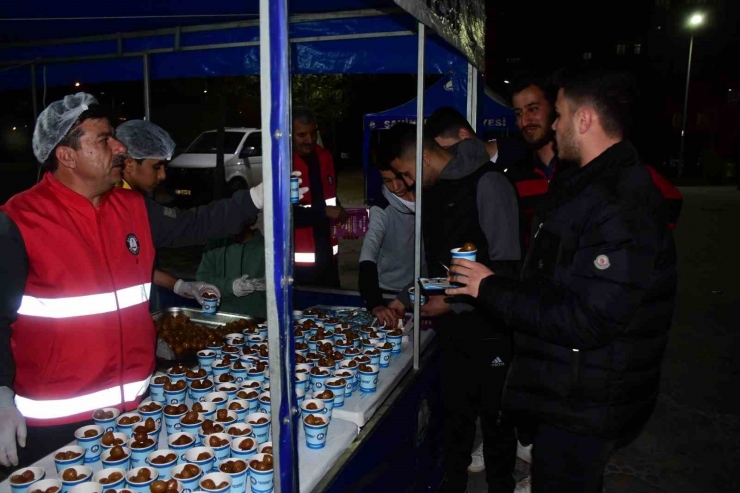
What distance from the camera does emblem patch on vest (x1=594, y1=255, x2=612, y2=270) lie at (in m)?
1.83

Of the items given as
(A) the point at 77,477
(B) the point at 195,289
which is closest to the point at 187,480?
(A) the point at 77,477

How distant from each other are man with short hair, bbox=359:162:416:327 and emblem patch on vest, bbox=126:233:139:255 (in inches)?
59.8

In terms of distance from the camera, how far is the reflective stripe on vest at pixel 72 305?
2.17 metres

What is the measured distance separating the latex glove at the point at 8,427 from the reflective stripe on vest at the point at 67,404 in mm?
244

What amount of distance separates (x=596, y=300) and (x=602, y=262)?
0.43 ft

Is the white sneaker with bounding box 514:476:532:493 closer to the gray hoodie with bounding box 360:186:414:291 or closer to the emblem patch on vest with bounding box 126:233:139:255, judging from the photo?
the gray hoodie with bounding box 360:186:414:291

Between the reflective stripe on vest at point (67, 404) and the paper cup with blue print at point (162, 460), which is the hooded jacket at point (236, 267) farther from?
the paper cup with blue print at point (162, 460)

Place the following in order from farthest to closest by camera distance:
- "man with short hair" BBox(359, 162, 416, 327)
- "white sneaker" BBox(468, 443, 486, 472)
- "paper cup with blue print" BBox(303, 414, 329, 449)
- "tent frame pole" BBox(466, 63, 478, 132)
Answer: "tent frame pole" BBox(466, 63, 478, 132) < "white sneaker" BBox(468, 443, 486, 472) < "man with short hair" BBox(359, 162, 416, 327) < "paper cup with blue print" BBox(303, 414, 329, 449)

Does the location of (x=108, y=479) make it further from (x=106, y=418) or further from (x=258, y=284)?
(x=258, y=284)

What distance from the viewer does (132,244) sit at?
8.17ft

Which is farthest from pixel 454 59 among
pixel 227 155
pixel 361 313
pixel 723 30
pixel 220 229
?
pixel 723 30

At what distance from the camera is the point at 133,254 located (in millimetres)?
2479

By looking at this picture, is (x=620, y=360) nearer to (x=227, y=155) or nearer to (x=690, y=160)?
(x=227, y=155)

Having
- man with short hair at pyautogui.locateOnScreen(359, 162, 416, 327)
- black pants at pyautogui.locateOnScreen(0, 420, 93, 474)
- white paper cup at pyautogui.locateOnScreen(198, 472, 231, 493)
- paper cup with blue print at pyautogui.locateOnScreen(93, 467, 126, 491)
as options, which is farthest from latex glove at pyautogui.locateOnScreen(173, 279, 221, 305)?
white paper cup at pyautogui.locateOnScreen(198, 472, 231, 493)
